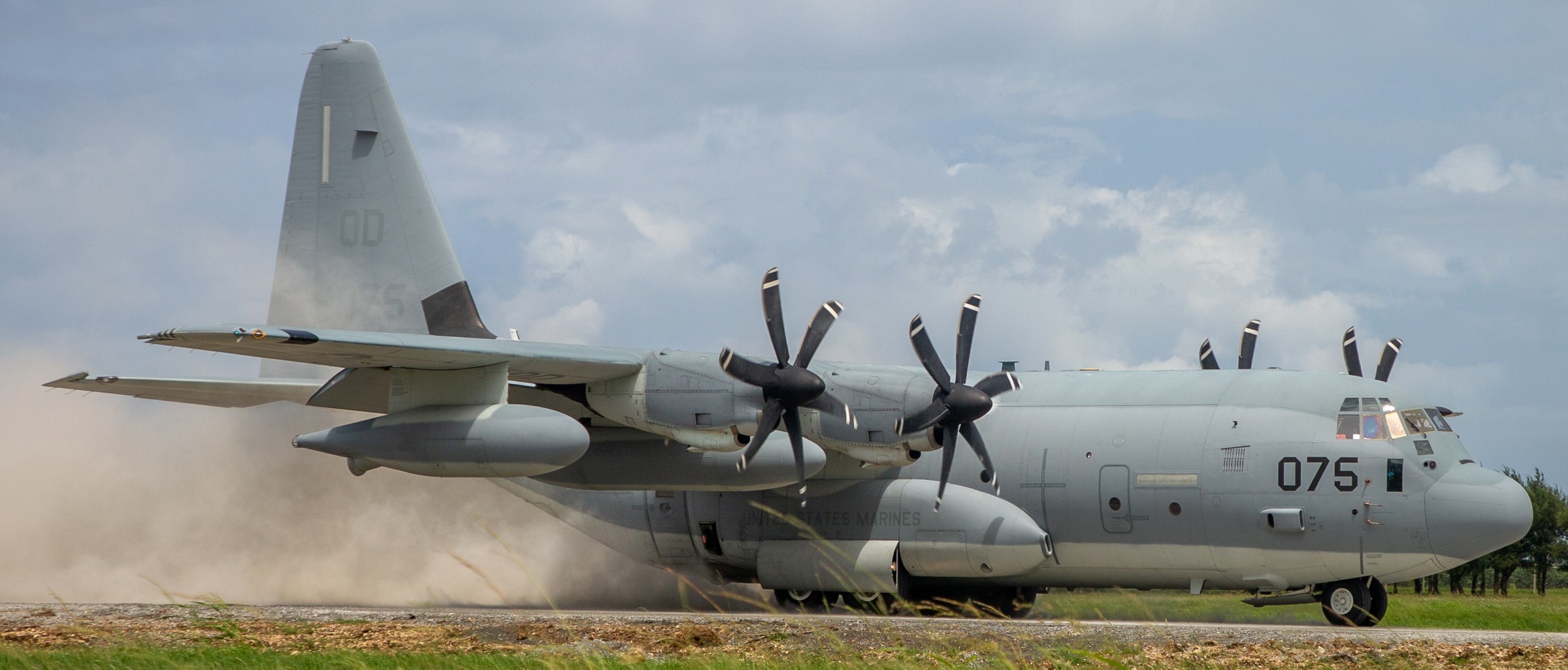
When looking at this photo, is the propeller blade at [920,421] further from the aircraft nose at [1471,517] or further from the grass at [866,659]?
the aircraft nose at [1471,517]

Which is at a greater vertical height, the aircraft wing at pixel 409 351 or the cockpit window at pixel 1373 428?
the aircraft wing at pixel 409 351

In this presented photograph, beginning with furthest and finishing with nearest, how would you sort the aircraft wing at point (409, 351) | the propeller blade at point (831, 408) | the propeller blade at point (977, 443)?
the propeller blade at point (977, 443)
the propeller blade at point (831, 408)
the aircraft wing at point (409, 351)

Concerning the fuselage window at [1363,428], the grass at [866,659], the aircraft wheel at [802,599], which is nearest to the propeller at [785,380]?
the aircraft wheel at [802,599]

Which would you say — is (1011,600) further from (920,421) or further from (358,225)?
(358,225)

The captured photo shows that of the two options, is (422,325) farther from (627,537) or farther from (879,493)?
(879,493)

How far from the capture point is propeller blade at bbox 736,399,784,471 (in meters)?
15.3

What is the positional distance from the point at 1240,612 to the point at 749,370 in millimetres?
11924

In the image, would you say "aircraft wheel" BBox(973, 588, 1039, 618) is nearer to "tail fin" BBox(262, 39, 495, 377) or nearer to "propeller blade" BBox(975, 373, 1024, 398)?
"propeller blade" BBox(975, 373, 1024, 398)

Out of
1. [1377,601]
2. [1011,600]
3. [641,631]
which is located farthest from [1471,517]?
[641,631]

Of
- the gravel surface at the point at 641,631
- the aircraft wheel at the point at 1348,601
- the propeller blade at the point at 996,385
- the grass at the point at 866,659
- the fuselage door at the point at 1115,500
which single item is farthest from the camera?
the fuselage door at the point at 1115,500

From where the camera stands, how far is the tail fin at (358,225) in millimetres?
19234

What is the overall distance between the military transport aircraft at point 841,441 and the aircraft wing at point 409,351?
5cm

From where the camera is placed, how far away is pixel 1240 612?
22922 millimetres

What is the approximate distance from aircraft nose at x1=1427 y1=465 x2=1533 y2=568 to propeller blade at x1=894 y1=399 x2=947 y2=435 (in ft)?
18.7
